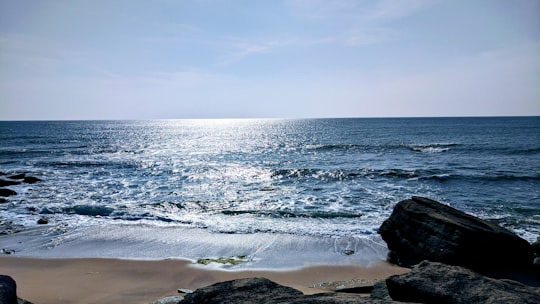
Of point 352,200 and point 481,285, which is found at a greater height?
point 481,285

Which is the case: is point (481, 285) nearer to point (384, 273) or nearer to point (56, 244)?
point (384, 273)

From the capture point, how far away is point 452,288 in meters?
4.95

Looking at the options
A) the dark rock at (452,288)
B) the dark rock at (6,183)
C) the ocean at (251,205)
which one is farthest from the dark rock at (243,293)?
the dark rock at (6,183)

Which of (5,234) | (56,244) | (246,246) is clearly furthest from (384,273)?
(5,234)

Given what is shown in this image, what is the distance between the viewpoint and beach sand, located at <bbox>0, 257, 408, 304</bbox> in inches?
361

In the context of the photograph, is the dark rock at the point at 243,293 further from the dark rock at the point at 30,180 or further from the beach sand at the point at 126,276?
the dark rock at the point at 30,180

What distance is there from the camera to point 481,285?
4.90m

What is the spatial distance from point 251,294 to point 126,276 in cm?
706

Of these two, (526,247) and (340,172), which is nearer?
(526,247)

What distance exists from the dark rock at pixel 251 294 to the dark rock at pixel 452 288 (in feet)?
4.02

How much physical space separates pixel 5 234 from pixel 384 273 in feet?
51.8

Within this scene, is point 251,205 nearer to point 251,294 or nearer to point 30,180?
point 251,294

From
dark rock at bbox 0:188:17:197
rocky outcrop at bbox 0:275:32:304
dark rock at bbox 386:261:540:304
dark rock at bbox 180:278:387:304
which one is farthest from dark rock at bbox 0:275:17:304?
dark rock at bbox 0:188:17:197

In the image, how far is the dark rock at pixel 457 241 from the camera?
32.1 ft
